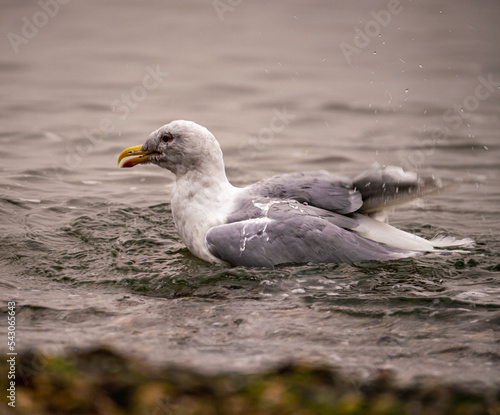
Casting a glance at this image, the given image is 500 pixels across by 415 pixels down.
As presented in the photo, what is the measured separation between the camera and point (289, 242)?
5793mm

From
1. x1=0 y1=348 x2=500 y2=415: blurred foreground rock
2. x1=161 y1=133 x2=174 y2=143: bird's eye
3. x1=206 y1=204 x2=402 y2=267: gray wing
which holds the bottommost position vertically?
x1=0 y1=348 x2=500 y2=415: blurred foreground rock

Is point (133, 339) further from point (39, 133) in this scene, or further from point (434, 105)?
point (434, 105)

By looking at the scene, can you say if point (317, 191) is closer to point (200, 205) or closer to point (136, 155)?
point (200, 205)

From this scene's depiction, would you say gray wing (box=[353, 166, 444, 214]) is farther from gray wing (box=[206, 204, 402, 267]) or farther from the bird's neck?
the bird's neck

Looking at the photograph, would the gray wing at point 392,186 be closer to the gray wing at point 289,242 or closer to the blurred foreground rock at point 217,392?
the gray wing at point 289,242

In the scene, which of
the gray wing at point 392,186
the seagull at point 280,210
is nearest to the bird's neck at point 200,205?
the seagull at point 280,210

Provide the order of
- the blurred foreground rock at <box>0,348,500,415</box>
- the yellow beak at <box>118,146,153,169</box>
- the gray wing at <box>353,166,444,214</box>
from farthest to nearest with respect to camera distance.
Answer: the yellow beak at <box>118,146,153,169</box>, the gray wing at <box>353,166,444,214</box>, the blurred foreground rock at <box>0,348,500,415</box>

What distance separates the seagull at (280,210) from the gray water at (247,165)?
6.0 inches

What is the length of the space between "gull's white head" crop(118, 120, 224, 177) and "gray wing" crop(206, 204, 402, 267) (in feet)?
2.47

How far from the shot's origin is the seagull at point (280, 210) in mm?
5789

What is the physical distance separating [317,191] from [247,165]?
3302 millimetres

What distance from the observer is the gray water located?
479cm

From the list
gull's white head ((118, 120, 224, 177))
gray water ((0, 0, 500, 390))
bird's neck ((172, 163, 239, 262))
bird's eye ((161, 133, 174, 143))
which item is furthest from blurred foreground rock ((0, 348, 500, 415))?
bird's eye ((161, 133, 174, 143))

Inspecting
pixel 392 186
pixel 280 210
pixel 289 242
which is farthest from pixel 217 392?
pixel 392 186
